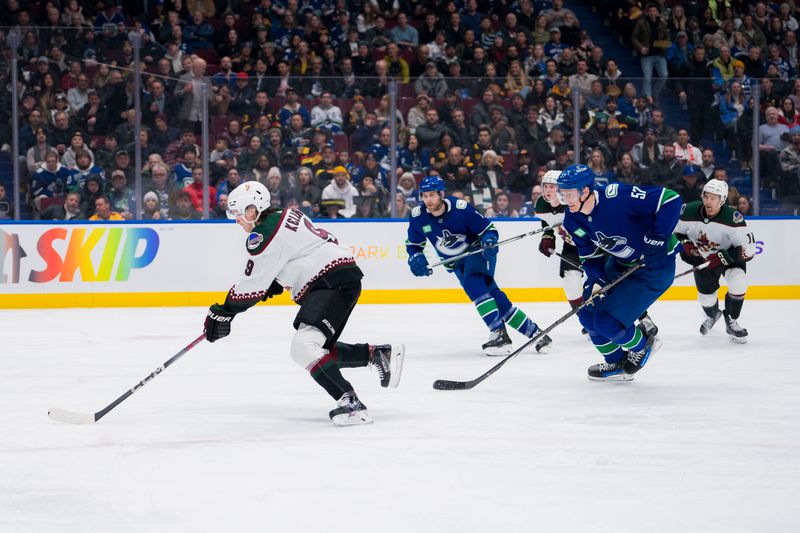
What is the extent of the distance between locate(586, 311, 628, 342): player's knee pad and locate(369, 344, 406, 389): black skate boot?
3.53ft

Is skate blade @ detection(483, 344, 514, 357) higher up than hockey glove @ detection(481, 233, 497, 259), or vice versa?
hockey glove @ detection(481, 233, 497, 259)

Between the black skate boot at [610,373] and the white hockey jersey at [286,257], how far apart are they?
1652mm

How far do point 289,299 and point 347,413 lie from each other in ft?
18.4

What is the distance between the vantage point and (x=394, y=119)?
10.1 m

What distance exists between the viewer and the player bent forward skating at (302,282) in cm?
445

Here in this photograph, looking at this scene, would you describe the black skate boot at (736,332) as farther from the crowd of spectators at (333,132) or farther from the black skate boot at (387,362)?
the black skate boot at (387,362)

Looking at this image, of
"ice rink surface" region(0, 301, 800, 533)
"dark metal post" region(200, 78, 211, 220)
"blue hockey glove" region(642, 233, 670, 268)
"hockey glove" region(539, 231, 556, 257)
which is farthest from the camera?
"dark metal post" region(200, 78, 211, 220)

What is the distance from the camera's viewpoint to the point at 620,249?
546 centimetres

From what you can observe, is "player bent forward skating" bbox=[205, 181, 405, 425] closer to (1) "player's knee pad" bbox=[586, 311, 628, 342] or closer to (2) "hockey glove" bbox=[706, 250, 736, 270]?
(1) "player's knee pad" bbox=[586, 311, 628, 342]

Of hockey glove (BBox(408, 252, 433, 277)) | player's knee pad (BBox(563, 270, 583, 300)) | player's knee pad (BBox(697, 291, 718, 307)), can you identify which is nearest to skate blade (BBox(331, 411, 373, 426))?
hockey glove (BBox(408, 252, 433, 277))

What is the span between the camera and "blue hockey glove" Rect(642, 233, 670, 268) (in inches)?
210

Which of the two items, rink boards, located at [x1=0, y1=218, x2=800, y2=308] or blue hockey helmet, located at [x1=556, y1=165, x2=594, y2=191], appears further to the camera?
rink boards, located at [x1=0, y1=218, x2=800, y2=308]

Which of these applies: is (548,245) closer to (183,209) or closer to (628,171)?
(628,171)

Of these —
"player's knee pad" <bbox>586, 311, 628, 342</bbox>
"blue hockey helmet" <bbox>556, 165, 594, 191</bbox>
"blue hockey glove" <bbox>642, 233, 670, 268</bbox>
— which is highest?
"blue hockey helmet" <bbox>556, 165, 594, 191</bbox>
